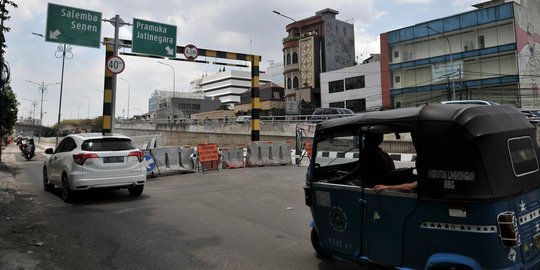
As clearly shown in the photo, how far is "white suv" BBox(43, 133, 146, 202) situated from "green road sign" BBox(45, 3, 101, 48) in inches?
269

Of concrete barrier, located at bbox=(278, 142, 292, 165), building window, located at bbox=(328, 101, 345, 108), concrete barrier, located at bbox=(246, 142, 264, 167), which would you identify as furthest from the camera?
building window, located at bbox=(328, 101, 345, 108)

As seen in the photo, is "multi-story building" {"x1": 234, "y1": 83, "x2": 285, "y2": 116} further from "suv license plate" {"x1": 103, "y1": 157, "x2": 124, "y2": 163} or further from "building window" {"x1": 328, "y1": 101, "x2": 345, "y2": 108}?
"suv license plate" {"x1": 103, "y1": 157, "x2": 124, "y2": 163}

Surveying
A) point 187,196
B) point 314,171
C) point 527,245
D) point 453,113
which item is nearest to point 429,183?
point 453,113

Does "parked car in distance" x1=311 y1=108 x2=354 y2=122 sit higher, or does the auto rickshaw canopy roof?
"parked car in distance" x1=311 y1=108 x2=354 y2=122

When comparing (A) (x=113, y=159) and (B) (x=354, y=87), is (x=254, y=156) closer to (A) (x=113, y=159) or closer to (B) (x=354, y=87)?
(A) (x=113, y=159)

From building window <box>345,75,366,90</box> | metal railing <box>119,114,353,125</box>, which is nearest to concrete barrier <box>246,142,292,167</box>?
metal railing <box>119,114,353,125</box>

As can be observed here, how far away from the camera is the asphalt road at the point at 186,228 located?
206 inches

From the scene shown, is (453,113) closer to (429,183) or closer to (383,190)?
(429,183)

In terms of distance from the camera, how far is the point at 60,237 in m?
6.55

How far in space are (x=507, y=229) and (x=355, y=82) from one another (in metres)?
51.6

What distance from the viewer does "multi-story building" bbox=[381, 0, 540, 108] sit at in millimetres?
40281

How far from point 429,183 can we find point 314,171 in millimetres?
1650

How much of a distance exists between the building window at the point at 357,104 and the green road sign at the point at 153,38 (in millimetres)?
36745

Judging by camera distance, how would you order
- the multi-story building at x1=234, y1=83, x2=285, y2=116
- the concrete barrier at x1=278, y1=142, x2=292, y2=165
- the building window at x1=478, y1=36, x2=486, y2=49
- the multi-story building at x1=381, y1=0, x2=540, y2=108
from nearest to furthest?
the concrete barrier at x1=278, y1=142, x2=292, y2=165 → the multi-story building at x1=381, y1=0, x2=540, y2=108 → the building window at x1=478, y1=36, x2=486, y2=49 → the multi-story building at x1=234, y1=83, x2=285, y2=116
